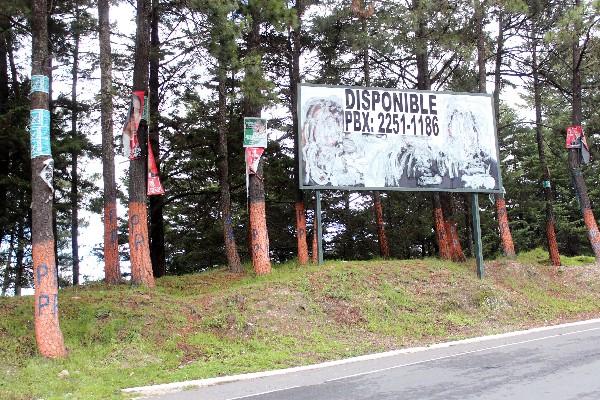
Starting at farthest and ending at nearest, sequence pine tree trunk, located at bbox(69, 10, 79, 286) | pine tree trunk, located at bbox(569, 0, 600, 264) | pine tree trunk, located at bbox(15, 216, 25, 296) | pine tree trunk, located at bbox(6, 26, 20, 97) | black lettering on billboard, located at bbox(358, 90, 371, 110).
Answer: pine tree trunk, located at bbox(15, 216, 25, 296) < pine tree trunk, located at bbox(569, 0, 600, 264) < pine tree trunk, located at bbox(6, 26, 20, 97) < pine tree trunk, located at bbox(69, 10, 79, 286) < black lettering on billboard, located at bbox(358, 90, 371, 110)

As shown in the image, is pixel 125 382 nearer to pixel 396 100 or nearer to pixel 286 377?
pixel 286 377

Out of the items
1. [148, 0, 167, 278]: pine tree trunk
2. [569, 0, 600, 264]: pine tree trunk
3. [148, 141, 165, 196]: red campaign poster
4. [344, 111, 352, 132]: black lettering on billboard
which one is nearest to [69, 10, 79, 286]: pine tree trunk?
[148, 0, 167, 278]: pine tree trunk

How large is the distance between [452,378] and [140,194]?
27.7 feet

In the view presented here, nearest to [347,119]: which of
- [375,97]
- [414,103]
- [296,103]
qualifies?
[375,97]

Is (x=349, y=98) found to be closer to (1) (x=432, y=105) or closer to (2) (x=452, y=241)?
(1) (x=432, y=105)

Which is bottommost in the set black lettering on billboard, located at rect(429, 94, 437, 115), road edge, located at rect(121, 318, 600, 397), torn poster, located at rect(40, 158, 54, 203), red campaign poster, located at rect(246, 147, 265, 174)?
road edge, located at rect(121, 318, 600, 397)

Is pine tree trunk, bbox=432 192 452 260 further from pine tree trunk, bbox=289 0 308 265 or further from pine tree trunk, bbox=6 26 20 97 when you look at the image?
pine tree trunk, bbox=6 26 20 97

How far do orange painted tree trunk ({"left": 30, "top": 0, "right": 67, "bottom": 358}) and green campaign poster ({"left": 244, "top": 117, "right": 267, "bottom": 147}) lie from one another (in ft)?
19.0

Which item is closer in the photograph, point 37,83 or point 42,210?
point 42,210

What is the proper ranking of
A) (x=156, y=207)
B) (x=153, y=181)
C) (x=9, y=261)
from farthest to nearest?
(x=9, y=261) < (x=156, y=207) < (x=153, y=181)

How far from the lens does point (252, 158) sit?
47.6 feet

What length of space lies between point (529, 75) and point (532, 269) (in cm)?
751

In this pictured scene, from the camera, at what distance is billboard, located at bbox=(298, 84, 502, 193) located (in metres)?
15.0

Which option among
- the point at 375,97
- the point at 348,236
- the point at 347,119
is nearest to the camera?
the point at 347,119
